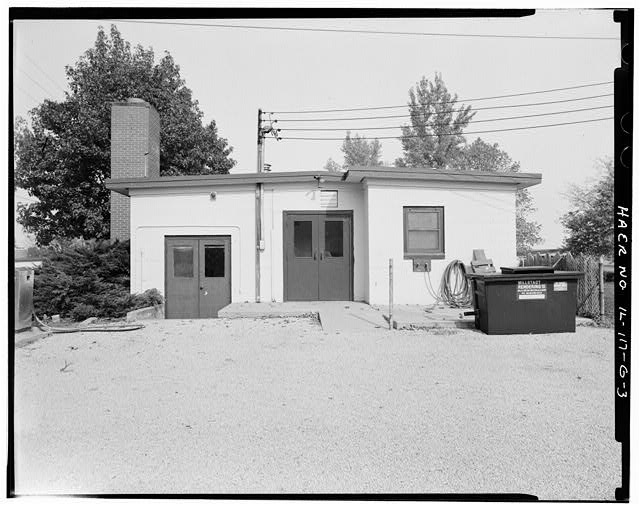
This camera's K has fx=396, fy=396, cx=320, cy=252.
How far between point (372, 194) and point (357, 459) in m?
7.06

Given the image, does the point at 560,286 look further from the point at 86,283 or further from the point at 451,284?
the point at 86,283

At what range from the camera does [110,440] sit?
9.66ft

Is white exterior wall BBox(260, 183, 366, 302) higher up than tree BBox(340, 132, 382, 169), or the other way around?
tree BBox(340, 132, 382, 169)

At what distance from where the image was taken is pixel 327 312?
26.1 feet

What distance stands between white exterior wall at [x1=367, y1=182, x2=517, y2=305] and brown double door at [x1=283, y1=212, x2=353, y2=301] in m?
0.95

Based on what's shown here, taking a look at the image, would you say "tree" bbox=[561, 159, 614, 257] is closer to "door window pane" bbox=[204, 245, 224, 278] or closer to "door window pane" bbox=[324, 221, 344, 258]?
"door window pane" bbox=[324, 221, 344, 258]

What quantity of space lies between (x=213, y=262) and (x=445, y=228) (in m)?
5.69

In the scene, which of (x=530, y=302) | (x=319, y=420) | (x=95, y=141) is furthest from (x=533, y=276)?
(x=95, y=141)

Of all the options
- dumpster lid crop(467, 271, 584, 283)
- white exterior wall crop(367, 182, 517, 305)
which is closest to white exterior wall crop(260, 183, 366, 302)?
white exterior wall crop(367, 182, 517, 305)

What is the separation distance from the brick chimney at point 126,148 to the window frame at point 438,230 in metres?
8.29

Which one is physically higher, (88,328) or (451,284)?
(451,284)

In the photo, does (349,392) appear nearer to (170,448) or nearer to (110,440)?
(170,448)

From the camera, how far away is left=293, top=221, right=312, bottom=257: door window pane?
989 cm

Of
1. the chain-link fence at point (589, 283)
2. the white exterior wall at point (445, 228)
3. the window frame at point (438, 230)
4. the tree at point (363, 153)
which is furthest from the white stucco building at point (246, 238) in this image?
the tree at point (363, 153)
